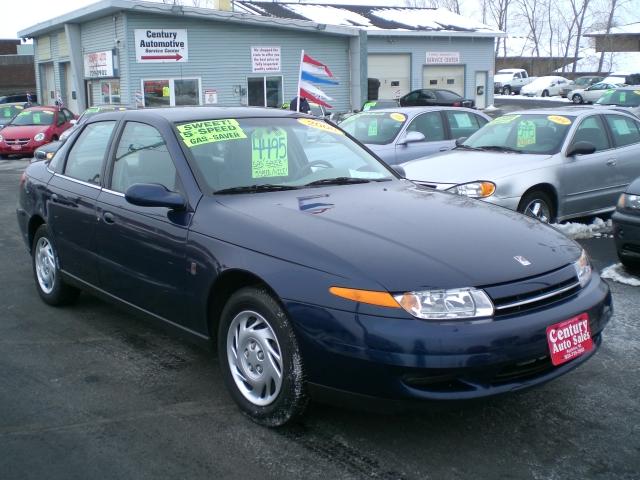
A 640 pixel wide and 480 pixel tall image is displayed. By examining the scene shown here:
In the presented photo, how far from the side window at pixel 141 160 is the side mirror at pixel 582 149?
200 inches

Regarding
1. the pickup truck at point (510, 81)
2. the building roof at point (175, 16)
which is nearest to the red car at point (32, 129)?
the building roof at point (175, 16)

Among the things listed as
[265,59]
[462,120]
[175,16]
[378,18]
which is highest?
[378,18]

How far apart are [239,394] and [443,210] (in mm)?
1488

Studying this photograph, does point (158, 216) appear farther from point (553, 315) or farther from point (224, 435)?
point (553, 315)

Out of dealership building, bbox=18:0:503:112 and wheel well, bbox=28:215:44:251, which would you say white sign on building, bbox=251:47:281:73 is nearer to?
dealership building, bbox=18:0:503:112

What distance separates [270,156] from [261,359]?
1.42 m

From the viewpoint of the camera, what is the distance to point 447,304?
3.08 meters

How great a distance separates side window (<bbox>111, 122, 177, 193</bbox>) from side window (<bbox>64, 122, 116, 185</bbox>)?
222mm

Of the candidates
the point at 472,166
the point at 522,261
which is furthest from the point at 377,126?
the point at 522,261

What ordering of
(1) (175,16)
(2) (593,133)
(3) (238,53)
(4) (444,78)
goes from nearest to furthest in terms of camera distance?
(2) (593,133) → (1) (175,16) → (3) (238,53) → (4) (444,78)

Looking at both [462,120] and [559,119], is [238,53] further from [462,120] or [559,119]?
[559,119]

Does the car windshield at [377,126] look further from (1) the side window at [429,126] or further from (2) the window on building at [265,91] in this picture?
(2) the window on building at [265,91]

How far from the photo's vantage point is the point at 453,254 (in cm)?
333

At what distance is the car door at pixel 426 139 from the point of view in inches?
404
